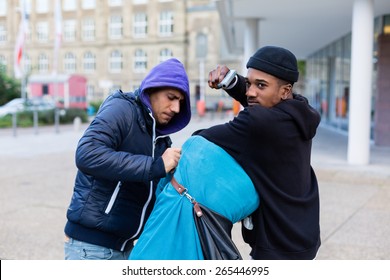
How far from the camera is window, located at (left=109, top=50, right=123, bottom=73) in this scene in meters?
62.2

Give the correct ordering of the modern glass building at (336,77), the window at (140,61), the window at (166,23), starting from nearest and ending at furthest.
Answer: the modern glass building at (336,77), the window at (166,23), the window at (140,61)

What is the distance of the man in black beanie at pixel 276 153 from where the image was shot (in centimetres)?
168

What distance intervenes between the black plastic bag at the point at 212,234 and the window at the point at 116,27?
206 ft

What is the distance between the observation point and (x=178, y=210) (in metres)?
1.68

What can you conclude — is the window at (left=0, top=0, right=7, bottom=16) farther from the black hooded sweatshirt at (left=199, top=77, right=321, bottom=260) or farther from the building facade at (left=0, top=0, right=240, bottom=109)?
the black hooded sweatshirt at (left=199, top=77, right=321, bottom=260)

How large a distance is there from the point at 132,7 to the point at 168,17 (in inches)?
203

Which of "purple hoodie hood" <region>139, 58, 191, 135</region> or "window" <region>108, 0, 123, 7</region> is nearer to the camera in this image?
"purple hoodie hood" <region>139, 58, 191, 135</region>

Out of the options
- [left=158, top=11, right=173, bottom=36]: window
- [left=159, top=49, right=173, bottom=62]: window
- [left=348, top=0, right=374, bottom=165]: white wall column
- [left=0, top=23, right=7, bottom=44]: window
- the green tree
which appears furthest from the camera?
[left=0, top=23, right=7, bottom=44]: window

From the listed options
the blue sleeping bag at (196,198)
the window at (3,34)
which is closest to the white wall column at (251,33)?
the blue sleeping bag at (196,198)

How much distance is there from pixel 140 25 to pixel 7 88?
2920cm

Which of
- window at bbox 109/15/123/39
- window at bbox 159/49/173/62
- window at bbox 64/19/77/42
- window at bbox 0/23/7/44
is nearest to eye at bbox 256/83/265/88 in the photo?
window at bbox 159/49/173/62

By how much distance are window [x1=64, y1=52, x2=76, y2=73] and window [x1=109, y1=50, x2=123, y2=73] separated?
5141 mm

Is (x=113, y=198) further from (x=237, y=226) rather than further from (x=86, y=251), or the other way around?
(x=237, y=226)

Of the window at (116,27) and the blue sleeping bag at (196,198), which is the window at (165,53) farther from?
the blue sleeping bag at (196,198)
